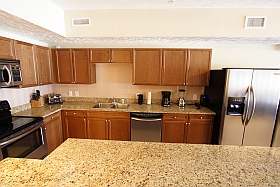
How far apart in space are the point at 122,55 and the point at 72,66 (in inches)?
43.2

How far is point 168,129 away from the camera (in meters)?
2.77

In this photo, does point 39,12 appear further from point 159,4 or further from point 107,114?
point 107,114

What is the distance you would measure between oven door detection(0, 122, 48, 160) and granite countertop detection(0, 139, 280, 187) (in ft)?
2.91

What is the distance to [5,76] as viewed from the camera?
75.3 inches

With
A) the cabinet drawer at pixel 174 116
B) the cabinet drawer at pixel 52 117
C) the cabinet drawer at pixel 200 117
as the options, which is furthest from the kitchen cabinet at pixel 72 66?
the cabinet drawer at pixel 200 117

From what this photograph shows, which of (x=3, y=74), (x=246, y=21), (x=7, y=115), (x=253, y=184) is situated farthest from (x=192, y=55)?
(x=7, y=115)

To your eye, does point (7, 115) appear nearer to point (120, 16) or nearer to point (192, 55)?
point (120, 16)

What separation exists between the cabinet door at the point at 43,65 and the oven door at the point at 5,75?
27.7 inches

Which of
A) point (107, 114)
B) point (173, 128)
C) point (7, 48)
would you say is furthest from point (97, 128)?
point (7, 48)

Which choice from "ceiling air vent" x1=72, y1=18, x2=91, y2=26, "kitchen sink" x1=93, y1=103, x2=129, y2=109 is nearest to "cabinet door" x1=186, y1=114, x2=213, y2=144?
"kitchen sink" x1=93, y1=103, x2=129, y2=109

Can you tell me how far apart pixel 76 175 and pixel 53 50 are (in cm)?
291

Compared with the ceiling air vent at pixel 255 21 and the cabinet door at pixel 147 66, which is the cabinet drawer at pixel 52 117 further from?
the ceiling air vent at pixel 255 21

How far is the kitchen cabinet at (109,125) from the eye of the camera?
2.83 meters

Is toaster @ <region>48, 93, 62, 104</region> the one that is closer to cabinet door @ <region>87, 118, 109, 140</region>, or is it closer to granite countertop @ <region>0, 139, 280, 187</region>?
cabinet door @ <region>87, 118, 109, 140</region>
